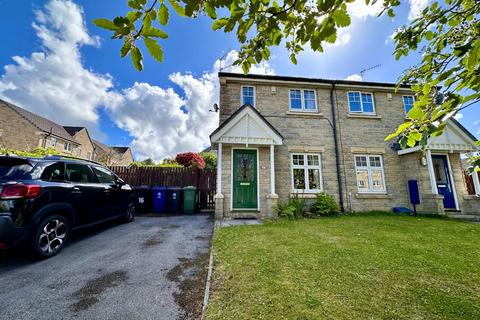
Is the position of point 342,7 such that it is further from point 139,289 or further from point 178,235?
point 178,235

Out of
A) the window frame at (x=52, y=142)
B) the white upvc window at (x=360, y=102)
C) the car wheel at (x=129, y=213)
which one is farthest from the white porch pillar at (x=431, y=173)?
the window frame at (x=52, y=142)

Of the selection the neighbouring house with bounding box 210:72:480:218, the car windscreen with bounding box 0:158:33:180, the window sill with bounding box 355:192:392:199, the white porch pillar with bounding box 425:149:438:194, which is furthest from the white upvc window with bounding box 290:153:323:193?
the car windscreen with bounding box 0:158:33:180

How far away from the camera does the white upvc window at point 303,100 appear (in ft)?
32.7

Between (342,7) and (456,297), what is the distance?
3.48 metres

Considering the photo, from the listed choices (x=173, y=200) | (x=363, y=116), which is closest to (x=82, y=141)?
(x=173, y=200)

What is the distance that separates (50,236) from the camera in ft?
12.5

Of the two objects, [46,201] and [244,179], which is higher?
[244,179]

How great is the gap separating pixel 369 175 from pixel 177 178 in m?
9.86

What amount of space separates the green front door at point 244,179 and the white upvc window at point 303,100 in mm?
3464

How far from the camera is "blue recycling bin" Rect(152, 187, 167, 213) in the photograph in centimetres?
918

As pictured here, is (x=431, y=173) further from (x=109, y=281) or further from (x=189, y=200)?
(x=109, y=281)

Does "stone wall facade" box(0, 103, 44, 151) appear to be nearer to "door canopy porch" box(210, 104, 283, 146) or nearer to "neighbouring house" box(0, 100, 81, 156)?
"neighbouring house" box(0, 100, 81, 156)

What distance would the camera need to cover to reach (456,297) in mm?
2391

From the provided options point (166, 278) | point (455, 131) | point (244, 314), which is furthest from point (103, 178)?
point (455, 131)
